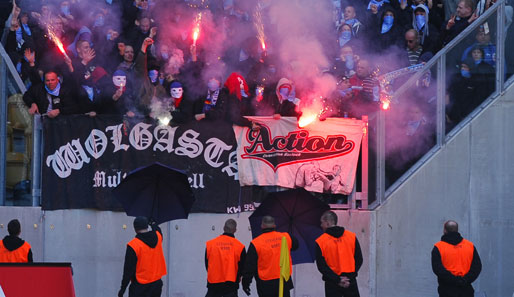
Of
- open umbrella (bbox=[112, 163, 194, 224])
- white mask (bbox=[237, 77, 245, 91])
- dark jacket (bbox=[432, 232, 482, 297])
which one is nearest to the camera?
dark jacket (bbox=[432, 232, 482, 297])

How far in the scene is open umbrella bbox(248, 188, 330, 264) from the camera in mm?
10883

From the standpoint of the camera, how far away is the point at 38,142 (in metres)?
12.9

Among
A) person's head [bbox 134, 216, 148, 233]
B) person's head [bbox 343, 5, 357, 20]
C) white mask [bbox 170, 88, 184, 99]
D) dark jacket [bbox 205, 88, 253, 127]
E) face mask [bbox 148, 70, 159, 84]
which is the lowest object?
person's head [bbox 134, 216, 148, 233]

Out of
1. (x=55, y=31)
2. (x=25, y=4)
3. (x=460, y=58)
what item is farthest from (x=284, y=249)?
(x=25, y=4)

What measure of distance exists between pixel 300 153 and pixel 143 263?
3.33 m

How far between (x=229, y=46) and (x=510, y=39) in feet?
14.9

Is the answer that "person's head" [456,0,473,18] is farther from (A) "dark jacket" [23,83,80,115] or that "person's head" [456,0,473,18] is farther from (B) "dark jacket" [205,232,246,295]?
(A) "dark jacket" [23,83,80,115]

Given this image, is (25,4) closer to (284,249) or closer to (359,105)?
(359,105)

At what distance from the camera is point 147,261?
10336mm

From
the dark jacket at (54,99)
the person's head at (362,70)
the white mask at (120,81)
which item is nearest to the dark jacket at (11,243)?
the dark jacket at (54,99)

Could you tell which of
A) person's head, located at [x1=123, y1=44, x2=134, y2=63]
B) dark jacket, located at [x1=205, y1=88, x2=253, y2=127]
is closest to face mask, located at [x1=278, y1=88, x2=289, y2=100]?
dark jacket, located at [x1=205, y1=88, x2=253, y2=127]

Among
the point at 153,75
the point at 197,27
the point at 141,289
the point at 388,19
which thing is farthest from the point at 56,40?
the point at 388,19

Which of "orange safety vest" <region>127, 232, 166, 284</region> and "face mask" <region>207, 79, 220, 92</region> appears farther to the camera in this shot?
"face mask" <region>207, 79, 220, 92</region>

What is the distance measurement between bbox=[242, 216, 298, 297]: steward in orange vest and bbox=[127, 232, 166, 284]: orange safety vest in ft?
3.58
